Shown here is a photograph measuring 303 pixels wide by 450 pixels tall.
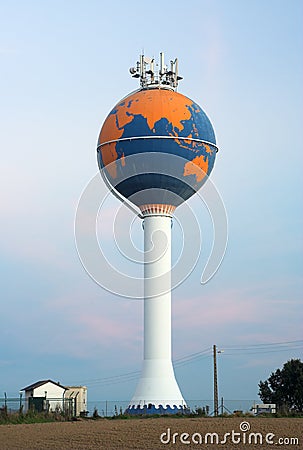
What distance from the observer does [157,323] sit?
107ft

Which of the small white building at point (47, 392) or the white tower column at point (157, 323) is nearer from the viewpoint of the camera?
the white tower column at point (157, 323)

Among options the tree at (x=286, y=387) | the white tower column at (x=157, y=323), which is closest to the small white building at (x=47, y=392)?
the white tower column at (x=157, y=323)

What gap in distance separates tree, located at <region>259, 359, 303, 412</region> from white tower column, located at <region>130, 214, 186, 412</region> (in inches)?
677

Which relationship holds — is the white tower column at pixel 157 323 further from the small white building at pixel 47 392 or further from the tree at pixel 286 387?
the tree at pixel 286 387

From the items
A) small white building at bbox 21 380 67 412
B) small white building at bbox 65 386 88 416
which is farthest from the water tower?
small white building at bbox 65 386 88 416

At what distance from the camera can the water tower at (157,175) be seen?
32281mm

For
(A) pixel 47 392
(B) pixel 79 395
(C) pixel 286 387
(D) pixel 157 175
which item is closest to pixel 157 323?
(D) pixel 157 175

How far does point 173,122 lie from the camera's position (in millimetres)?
32500

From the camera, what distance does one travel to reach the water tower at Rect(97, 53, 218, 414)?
1271 inches

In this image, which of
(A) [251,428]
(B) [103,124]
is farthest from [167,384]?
(B) [103,124]

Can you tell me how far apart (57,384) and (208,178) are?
14.5m

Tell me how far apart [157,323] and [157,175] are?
5.91 m

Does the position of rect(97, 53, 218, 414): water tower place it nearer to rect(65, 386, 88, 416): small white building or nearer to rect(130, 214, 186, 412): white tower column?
rect(130, 214, 186, 412): white tower column

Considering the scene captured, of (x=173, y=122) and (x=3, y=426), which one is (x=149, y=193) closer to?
(x=173, y=122)
